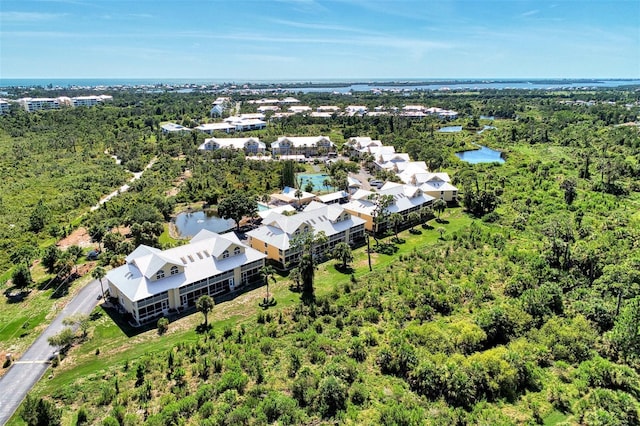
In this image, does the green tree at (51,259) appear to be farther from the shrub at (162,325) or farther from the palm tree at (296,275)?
the palm tree at (296,275)

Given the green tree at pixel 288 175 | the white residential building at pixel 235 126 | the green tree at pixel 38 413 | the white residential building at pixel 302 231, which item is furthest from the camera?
the white residential building at pixel 235 126

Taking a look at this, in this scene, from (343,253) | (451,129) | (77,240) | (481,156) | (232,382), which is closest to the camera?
(232,382)

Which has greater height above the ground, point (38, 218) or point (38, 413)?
point (38, 218)

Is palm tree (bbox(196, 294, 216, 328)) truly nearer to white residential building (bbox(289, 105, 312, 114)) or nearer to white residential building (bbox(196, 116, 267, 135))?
white residential building (bbox(196, 116, 267, 135))

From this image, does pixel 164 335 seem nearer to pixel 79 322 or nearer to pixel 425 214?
pixel 79 322

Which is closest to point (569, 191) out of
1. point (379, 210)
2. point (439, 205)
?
point (439, 205)

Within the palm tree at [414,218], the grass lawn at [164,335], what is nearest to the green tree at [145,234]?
the grass lawn at [164,335]

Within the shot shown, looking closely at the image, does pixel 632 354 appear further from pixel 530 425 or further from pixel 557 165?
pixel 557 165
